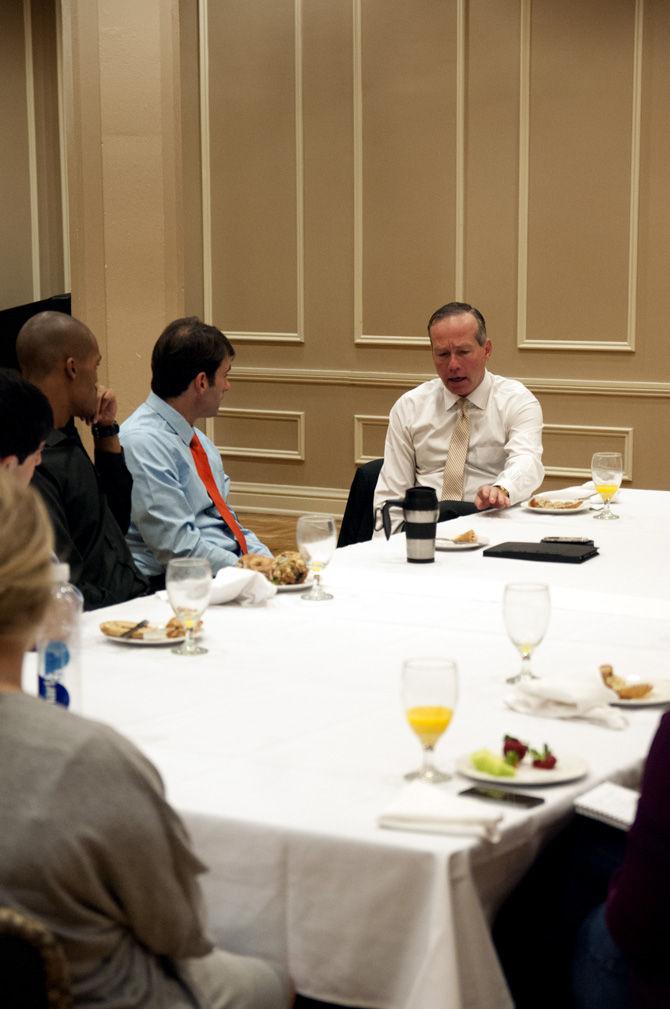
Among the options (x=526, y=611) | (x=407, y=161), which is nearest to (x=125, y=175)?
(x=407, y=161)

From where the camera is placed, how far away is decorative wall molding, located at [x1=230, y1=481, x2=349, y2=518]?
26.7 feet

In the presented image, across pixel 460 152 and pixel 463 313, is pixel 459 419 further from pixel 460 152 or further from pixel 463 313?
pixel 460 152

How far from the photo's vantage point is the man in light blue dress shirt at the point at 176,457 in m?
3.68

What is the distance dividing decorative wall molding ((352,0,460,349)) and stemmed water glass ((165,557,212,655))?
5535 millimetres

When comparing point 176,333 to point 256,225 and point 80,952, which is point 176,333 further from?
point 256,225

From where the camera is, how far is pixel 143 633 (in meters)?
2.36

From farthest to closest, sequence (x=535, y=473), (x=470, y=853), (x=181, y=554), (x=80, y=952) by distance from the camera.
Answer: (x=535, y=473) → (x=181, y=554) → (x=470, y=853) → (x=80, y=952)

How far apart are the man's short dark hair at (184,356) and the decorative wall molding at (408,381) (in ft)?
12.3

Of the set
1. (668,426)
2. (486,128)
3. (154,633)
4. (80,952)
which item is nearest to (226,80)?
(486,128)

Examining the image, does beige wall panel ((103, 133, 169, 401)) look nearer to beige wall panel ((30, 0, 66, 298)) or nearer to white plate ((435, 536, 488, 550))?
white plate ((435, 536, 488, 550))

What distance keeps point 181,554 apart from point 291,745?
6.19ft

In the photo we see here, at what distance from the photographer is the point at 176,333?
12.6 ft

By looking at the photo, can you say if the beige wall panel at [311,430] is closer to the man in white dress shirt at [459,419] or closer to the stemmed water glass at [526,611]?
the man in white dress shirt at [459,419]

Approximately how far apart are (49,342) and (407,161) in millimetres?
4723
